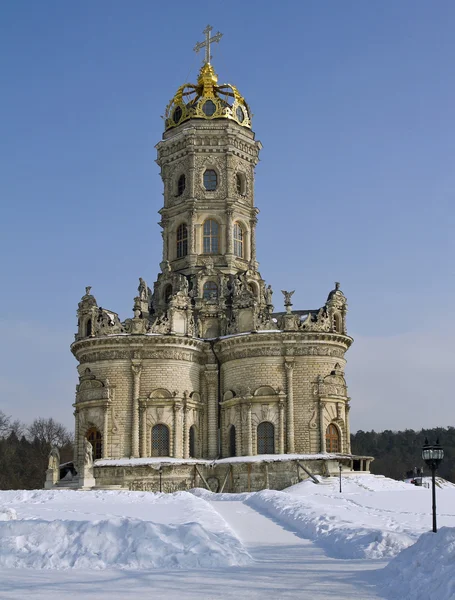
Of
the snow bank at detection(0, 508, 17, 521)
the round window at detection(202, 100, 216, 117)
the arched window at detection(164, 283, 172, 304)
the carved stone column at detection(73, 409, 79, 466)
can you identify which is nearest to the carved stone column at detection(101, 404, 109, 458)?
the carved stone column at detection(73, 409, 79, 466)

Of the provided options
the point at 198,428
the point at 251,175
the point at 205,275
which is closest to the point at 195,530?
the point at 198,428

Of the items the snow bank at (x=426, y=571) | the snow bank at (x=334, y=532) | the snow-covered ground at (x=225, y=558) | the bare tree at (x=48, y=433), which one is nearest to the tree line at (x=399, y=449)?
the bare tree at (x=48, y=433)

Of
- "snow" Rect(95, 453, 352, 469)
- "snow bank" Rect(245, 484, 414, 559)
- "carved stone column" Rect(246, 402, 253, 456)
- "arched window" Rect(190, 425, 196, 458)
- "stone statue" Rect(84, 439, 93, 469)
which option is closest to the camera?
"snow bank" Rect(245, 484, 414, 559)

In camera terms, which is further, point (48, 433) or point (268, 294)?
point (48, 433)

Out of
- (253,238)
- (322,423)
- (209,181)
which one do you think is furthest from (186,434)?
(209,181)

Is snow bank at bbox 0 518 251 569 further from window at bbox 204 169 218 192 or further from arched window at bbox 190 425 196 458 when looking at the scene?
window at bbox 204 169 218 192

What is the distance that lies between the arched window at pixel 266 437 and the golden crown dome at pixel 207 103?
2160 centimetres

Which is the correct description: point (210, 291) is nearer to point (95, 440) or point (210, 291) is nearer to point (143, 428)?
point (143, 428)

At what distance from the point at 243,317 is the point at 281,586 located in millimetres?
36368

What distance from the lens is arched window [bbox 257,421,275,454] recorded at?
4691 cm

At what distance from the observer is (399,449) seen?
124812mm

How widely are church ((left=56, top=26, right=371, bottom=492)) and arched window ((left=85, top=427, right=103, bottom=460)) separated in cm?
6

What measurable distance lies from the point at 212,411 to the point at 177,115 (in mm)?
21520

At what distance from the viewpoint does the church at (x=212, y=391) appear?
4562 cm
